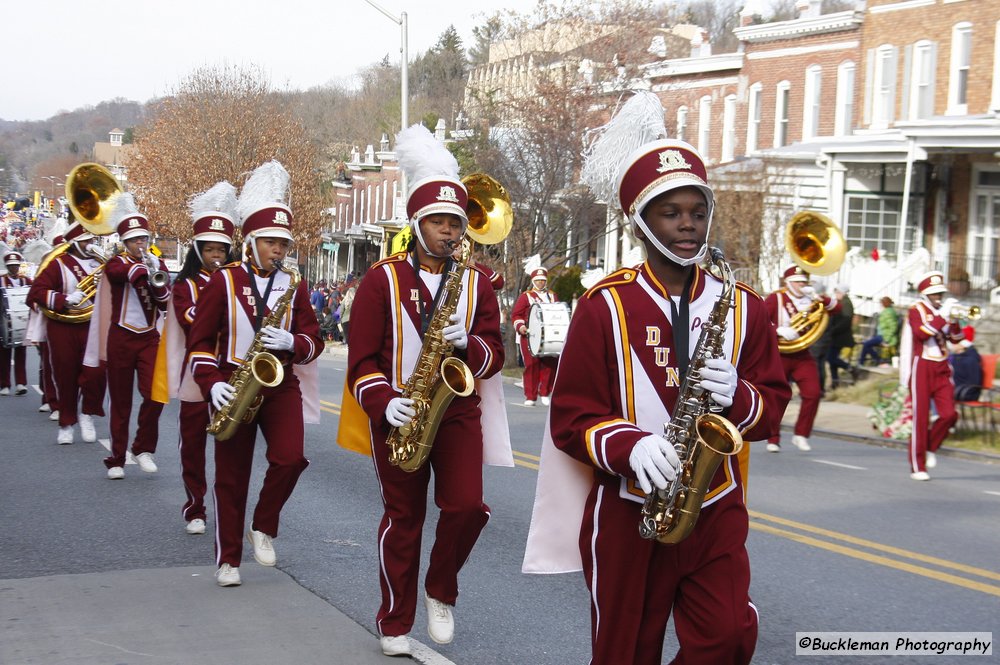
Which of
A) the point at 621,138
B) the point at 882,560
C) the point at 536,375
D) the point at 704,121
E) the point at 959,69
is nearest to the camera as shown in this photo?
the point at 621,138

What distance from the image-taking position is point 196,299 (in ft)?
28.7

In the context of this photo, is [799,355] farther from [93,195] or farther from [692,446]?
[692,446]

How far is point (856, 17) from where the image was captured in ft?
101

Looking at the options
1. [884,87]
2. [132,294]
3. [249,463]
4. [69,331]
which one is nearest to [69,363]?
[69,331]

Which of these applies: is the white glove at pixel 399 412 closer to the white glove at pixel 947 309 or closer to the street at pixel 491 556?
the street at pixel 491 556

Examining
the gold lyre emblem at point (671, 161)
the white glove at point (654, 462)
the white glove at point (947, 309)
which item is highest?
the gold lyre emblem at point (671, 161)

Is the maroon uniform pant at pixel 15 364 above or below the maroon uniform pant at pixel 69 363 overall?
below

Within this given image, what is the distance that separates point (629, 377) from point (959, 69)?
2637 centimetres

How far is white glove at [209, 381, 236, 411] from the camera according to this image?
6844 millimetres

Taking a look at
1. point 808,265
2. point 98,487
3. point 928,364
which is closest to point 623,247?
point 808,265

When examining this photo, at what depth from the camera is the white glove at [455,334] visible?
571 cm

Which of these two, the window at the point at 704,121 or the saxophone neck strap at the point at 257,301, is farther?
the window at the point at 704,121

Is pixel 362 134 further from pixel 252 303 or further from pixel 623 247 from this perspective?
pixel 252 303

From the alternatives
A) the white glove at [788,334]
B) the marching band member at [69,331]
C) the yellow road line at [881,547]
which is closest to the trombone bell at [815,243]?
the white glove at [788,334]
